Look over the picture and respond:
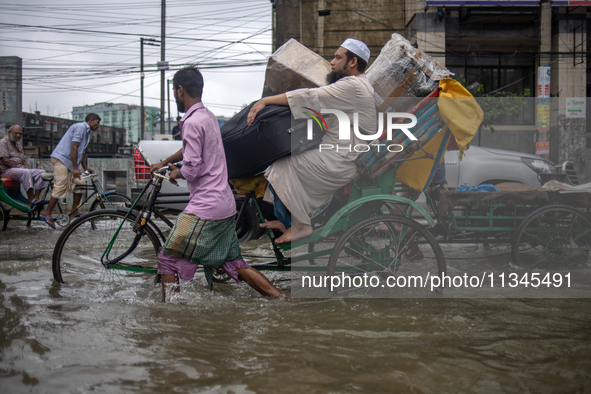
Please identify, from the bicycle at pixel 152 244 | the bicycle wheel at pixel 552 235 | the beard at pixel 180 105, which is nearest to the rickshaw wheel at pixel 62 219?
the bicycle at pixel 152 244

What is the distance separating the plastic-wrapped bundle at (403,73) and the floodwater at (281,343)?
1.56m

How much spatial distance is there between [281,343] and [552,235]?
290 cm

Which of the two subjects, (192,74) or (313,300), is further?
(313,300)

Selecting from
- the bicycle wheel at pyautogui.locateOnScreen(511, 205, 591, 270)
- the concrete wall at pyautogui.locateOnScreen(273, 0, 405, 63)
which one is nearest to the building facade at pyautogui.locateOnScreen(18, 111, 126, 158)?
the concrete wall at pyautogui.locateOnScreen(273, 0, 405, 63)

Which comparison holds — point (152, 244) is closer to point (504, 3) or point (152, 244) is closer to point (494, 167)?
point (494, 167)

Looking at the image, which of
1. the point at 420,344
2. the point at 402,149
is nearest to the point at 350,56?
Result: the point at 402,149

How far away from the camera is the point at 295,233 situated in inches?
Result: 130

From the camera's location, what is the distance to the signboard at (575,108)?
647 inches

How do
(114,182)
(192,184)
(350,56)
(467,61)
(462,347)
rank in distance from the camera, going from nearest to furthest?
(462,347)
(192,184)
(350,56)
(114,182)
(467,61)

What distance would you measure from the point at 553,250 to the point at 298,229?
2415 mm

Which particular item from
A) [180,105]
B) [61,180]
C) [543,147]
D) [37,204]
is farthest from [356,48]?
[543,147]

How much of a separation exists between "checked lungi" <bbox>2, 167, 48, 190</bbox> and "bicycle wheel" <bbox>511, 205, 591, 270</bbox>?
22.8ft

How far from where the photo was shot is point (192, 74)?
3.04 metres

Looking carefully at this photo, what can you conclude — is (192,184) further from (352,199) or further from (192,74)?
(352,199)
